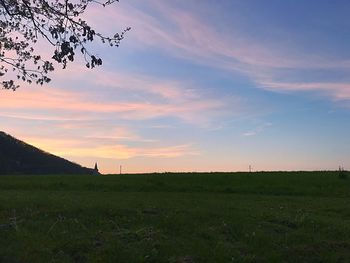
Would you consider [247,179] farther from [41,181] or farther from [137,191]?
[41,181]

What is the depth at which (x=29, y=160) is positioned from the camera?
508 ft

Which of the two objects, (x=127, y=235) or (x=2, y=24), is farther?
(x=2, y=24)

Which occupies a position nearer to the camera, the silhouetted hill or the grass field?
the grass field

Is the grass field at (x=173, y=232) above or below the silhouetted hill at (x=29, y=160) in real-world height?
below

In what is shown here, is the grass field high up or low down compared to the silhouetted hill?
down

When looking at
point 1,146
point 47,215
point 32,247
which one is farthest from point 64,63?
point 1,146

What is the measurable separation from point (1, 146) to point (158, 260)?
14668cm

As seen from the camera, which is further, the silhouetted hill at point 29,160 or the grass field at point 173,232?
the silhouetted hill at point 29,160

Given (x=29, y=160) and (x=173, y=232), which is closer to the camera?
(x=173, y=232)

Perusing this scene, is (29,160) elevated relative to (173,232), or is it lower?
elevated

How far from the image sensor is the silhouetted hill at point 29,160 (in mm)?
145500

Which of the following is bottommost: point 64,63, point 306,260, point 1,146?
point 306,260

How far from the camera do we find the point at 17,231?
15.3 metres

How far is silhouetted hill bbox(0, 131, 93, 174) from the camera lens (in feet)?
477
